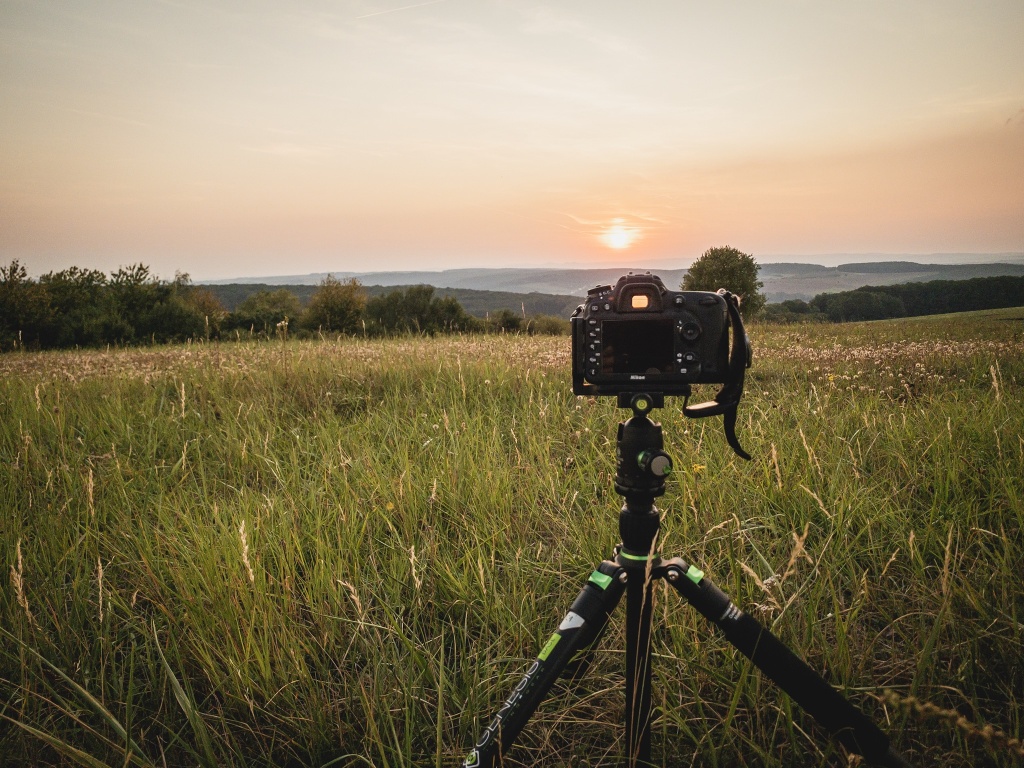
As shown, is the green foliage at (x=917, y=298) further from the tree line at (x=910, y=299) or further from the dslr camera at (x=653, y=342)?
the dslr camera at (x=653, y=342)

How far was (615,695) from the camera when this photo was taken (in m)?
1.76

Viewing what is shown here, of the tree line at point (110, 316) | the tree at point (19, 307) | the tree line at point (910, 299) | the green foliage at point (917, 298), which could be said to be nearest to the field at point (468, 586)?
the tree line at point (110, 316)

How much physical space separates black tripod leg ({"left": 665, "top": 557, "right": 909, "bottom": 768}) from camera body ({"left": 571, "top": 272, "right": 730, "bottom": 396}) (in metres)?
0.56

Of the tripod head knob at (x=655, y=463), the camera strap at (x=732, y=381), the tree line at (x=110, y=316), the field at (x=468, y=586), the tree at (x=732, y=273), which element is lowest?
the field at (x=468, y=586)

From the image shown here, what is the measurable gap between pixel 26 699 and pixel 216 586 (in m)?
0.61

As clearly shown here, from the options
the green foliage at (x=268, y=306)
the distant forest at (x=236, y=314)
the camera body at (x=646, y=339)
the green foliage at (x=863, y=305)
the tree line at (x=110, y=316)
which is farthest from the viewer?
the green foliage at (x=863, y=305)

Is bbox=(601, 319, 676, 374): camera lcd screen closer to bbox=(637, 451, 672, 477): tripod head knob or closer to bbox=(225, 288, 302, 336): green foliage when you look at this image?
bbox=(637, 451, 672, 477): tripod head knob

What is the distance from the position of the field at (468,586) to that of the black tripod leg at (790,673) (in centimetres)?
12

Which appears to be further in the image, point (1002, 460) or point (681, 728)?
point (1002, 460)

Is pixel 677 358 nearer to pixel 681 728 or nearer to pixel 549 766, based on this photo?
pixel 681 728

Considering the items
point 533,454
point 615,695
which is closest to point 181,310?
point 533,454

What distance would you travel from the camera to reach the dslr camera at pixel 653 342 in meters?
1.49

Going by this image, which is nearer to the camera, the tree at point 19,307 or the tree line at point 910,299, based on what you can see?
the tree at point 19,307

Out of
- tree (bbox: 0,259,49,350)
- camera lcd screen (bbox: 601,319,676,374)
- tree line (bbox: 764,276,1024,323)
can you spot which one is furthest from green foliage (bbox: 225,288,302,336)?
camera lcd screen (bbox: 601,319,676,374)
